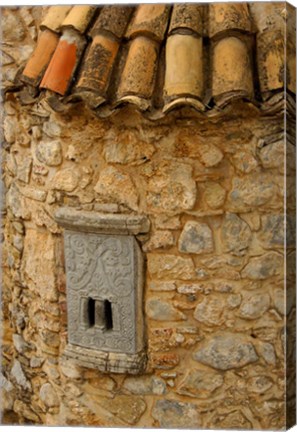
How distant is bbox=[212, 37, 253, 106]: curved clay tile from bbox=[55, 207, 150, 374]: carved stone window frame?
645 mm

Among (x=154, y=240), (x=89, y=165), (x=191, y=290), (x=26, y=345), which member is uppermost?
(x=89, y=165)

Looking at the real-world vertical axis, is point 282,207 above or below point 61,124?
below

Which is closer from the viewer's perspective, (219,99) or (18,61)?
(219,99)

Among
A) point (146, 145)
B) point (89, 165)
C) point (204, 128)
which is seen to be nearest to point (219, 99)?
point (204, 128)

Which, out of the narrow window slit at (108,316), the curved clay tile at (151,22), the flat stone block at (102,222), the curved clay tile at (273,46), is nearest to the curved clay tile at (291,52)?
the curved clay tile at (273,46)

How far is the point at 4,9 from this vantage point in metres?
3.65

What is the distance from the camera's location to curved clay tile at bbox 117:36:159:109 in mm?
3238

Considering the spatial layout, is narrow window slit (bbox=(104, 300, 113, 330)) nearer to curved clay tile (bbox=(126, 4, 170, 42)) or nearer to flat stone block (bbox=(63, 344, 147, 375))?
flat stone block (bbox=(63, 344, 147, 375))

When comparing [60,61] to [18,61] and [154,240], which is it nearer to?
[18,61]

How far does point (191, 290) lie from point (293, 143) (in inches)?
30.7

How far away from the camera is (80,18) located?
345 cm

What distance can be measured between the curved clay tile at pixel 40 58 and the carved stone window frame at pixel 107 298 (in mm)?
600

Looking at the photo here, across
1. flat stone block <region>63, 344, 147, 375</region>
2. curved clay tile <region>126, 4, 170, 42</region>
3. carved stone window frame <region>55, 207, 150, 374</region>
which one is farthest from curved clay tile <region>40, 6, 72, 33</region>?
flat stone block <region>63, 344, 147, 375</region>

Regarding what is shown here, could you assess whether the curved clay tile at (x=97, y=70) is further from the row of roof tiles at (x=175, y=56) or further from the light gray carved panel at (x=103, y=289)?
the light gray carved panel at (x=103, y=289)
